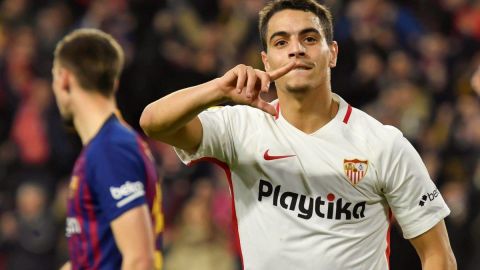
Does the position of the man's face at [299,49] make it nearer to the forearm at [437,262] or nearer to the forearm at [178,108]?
the forearm at [178,108]

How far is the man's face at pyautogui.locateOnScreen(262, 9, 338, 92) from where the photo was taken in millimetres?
4559

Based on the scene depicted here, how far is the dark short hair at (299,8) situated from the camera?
4.73 metres

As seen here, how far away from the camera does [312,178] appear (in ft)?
15.1

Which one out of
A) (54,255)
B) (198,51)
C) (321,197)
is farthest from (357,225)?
(198,51)

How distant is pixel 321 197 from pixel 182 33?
799cm

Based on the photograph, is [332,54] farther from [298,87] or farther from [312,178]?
[312,178]

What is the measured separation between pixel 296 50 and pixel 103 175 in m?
0.99

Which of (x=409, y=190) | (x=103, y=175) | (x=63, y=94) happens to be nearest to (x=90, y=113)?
(x=63, y=94)

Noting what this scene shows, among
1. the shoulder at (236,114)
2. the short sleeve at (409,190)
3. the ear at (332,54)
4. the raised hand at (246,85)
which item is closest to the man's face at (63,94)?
the shoulder at (236,114)

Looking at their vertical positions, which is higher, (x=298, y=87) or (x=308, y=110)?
(x=298, y=87)

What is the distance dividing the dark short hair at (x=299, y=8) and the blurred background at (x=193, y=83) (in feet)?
18.4

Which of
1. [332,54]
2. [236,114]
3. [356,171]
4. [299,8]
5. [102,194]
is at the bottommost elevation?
[102,194]

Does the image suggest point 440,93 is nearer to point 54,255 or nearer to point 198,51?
point 198,51

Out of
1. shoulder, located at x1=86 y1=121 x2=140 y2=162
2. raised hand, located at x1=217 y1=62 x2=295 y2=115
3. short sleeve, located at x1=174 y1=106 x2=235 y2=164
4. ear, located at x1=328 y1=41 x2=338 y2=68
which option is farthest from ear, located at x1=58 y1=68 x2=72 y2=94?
ear, located at x1=328 y1=41 x2=338 y2=68
